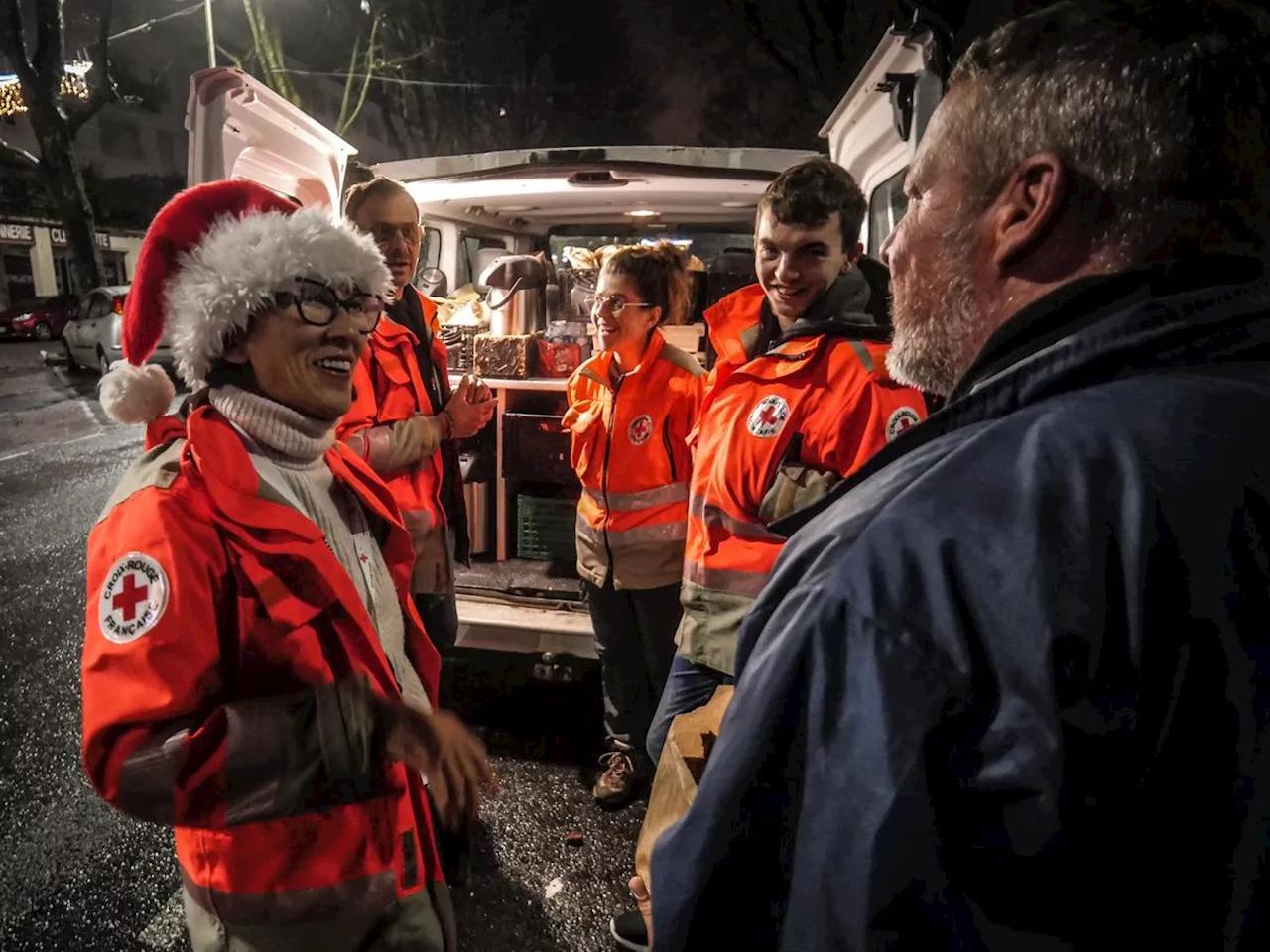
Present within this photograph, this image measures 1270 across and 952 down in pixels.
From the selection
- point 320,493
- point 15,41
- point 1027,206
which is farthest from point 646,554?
point 15,41

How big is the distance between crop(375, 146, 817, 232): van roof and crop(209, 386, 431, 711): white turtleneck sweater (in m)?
2.70

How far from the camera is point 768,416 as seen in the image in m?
2.20

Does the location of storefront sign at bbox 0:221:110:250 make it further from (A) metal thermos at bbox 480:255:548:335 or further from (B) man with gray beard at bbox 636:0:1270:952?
(B) man with gray beard at bbox 636:0:1270:952

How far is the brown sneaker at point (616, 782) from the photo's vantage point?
321 cm

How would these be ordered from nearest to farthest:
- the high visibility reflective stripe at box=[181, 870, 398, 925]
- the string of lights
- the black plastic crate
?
the high visibility reflective stripe at box=[181, 870, 398, 925] → the black plastic crate → the string of lights

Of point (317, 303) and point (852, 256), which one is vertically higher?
point (852, 256)

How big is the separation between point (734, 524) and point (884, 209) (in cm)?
216

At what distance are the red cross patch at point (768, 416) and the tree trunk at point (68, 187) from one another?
19.8 m

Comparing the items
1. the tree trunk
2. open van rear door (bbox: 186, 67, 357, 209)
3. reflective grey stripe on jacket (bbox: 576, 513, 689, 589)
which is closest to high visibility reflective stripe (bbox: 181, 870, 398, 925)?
reflective grey stripe on jacket (bbox: 576, 513, 689, 589)

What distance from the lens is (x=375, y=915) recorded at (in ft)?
4.66

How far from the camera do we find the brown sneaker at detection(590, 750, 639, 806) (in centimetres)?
321

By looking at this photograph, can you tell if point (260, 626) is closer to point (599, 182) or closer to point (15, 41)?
point (599, 182)

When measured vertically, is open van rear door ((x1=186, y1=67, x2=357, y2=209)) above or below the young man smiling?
above

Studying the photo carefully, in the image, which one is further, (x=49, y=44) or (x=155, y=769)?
(x=49, y=44)
